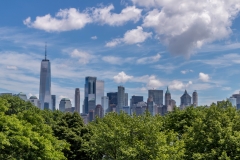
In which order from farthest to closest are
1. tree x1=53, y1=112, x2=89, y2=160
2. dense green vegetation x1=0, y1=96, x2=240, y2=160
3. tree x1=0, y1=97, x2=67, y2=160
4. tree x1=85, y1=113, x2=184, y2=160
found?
tree x1=53, y1=112, x2=89, y2=160 → tree x1=85, y1=113, x2=184, y2=160 → dense green vegetation x1=0, y1=96, x2=240, y2=160 → tree x1=0, y1=97, x2=67, y2=160

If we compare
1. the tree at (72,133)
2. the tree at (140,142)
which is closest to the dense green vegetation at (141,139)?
the tree at (140,142)

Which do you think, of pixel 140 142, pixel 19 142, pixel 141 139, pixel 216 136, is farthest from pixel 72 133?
pixel 216 136

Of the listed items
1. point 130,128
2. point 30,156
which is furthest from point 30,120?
point 130,128

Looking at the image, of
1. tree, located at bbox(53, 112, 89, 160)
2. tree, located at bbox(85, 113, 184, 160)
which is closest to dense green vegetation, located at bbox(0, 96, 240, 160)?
tree, located at bbox(85, 113, 184, 160)

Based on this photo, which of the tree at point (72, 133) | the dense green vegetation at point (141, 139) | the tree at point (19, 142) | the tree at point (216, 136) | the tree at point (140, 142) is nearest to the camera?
the tree at point (19, 142)

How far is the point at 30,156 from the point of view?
25109 millimetres

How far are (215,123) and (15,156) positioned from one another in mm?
15867

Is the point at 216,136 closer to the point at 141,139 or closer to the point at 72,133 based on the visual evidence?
the point at 141,139

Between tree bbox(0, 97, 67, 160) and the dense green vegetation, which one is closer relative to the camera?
tree bbox(0, 97, 67, 160)

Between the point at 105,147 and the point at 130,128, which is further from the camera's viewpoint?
the point at 105,147

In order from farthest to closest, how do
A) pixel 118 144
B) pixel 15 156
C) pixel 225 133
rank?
pixel 118 144
pixel 225 133
pixel 15 156

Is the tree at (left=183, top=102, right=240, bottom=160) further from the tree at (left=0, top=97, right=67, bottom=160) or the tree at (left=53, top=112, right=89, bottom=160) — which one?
the tree at (left=53, top=112, right=89, bottom=160)

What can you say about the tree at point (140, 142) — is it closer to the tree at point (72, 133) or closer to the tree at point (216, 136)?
the tree at point (216, 136)

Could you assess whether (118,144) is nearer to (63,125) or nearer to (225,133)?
(225,133)
